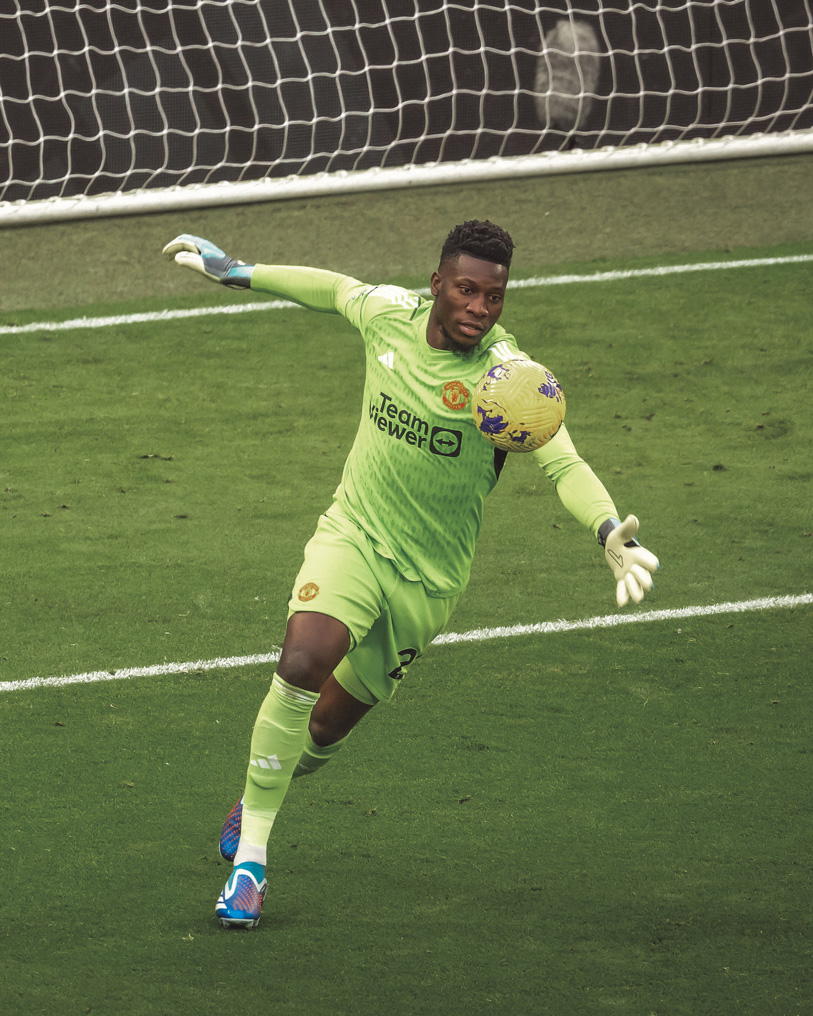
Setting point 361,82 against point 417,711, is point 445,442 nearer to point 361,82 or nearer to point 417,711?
point 417,711

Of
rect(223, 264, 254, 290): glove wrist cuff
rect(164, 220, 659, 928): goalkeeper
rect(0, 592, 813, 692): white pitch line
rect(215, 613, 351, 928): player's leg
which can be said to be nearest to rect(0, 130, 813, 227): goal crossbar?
rect(0, 592, 813, 692): white pitch line

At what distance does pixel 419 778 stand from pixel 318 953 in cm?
111

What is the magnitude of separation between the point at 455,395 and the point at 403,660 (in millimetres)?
861

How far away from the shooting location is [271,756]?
4.33 metres

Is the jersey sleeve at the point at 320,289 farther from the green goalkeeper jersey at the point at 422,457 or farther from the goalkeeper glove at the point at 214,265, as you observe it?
the green goalkeeper jersey at the point at 422,457

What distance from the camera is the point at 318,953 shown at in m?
4.12

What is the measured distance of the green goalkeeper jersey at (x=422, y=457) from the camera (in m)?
4.46

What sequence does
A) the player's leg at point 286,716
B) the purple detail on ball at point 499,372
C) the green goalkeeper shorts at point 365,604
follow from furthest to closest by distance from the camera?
the green goalkeeper shorts at point 365,604, the player's leg at point 286,716, the purple detail on ball at point 499,372

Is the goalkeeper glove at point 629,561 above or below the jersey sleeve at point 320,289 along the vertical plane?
below

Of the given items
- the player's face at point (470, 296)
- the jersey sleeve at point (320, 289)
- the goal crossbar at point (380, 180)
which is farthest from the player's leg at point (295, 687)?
the goal crossbar at point (380, 180)

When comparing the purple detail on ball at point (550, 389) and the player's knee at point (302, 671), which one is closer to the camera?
the purple detail on ball at point (550, 389)

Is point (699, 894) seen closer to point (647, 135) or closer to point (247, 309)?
point (247, 309)

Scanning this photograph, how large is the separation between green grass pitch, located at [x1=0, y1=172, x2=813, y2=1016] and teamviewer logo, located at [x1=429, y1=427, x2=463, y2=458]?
1.28m

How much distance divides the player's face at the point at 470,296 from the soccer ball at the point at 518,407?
9.7 inches
